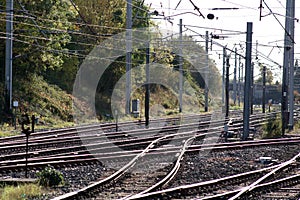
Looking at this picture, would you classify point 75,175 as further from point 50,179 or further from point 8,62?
point 8,62

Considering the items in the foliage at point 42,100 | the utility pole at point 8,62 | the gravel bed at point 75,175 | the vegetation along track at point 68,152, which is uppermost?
the utility pole at point 8,62

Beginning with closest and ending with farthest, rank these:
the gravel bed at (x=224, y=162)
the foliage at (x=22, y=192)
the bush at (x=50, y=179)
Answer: the foliage at (x=22, y=192)
the bush at (x=50, y=179)
the gravel bed at (x=224, y=162)

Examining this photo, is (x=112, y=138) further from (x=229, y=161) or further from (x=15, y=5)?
(x=15, y=5)

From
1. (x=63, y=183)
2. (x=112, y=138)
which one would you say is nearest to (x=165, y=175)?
(x=63, y=183)

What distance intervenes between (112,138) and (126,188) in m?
12.3

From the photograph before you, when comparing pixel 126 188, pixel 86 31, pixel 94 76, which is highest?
pixel 86 31

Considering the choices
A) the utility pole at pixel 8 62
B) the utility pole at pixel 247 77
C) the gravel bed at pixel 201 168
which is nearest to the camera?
the gravel bed at pixel 201 168

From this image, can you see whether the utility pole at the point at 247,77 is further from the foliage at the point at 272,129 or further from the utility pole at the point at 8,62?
the utility pole at the point at 8,62

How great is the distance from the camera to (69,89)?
45.5 metres

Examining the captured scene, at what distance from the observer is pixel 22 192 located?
1098cm

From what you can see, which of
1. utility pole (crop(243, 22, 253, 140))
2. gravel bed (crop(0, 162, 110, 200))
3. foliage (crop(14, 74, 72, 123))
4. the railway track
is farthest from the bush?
foliage (crop(14, 74, 72, 123))

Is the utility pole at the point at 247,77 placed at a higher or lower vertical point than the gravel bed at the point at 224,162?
higher

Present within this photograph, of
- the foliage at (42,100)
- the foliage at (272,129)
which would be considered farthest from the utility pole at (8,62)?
the foliage at (272,129)

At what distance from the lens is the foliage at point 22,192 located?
10563mm
